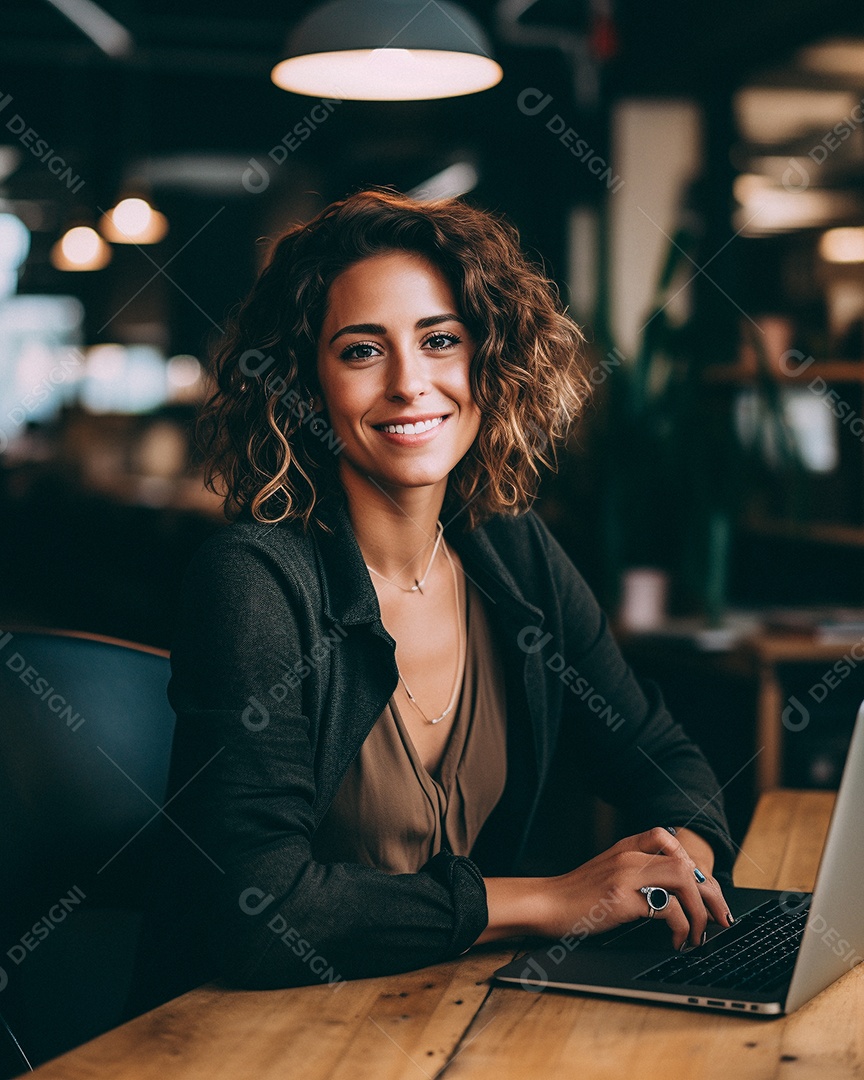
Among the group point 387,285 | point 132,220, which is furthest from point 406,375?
point 132,220

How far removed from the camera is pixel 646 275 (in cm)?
511

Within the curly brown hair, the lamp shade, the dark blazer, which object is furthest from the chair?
the lamp shade

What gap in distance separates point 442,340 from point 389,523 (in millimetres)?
264

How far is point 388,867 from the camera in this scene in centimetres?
156

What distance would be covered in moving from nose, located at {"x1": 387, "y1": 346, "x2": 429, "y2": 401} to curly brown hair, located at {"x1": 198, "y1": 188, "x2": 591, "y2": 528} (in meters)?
0.11

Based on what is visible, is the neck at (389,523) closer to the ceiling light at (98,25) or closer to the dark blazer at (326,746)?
the dark blazer at (326,746)

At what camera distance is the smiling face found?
168 centimetres

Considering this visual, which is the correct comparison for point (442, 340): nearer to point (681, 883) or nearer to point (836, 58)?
point (681, 883)

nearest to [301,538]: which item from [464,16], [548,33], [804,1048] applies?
[804,1048]

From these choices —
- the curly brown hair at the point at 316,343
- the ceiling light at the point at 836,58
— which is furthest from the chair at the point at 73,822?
the ceiling light at the point at 836,58

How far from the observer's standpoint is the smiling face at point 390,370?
66.3 inches

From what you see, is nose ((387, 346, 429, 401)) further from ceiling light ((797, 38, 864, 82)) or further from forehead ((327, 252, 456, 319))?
ceiling light ((797, 38, 864, 82))

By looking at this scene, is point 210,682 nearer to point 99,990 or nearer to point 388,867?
point 388,867

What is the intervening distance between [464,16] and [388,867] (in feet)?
5.40
